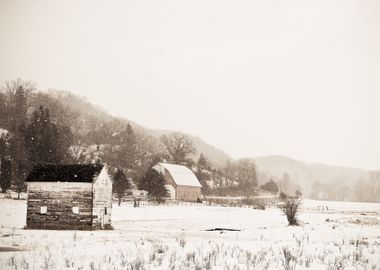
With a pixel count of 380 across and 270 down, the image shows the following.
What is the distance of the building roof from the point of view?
281ft

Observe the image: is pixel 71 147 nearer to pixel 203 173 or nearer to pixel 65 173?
pixel 203 173

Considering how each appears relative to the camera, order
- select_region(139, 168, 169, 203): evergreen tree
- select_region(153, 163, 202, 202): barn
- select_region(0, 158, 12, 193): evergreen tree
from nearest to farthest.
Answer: select_region(0, 158, 12, 193): evergreen tree
select_region(139, 168, 169, 203): evergreen tree
select_region(153, 163, 202, 202): barn

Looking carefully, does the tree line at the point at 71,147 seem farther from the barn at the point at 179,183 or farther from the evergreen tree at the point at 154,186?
the barn at the point at 179,183

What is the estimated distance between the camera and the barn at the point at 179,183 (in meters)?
84.6

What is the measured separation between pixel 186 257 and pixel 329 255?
608cm

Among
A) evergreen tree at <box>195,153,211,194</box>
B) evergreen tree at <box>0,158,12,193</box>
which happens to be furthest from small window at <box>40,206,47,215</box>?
evergreen tree at <box>195,153,211,194</box>

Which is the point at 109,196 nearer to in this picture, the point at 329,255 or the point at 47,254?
the point at 47,254

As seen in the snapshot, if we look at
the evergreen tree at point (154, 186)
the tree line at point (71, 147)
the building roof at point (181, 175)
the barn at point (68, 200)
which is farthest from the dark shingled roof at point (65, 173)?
the building roof at point (181, 175)

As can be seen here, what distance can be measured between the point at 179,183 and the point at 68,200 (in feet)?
169

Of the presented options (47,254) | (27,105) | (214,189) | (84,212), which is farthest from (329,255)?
(214,189)

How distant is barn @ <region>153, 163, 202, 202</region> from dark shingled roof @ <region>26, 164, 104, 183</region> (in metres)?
49.4

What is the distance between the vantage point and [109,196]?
35875 mm

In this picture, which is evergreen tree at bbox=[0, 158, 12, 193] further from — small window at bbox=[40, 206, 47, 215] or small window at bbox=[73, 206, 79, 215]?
small window at bbox=[73, 206, 79, 215]

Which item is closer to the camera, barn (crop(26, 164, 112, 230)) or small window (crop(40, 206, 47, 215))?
barn (crop(26, 164, 112, 230))
